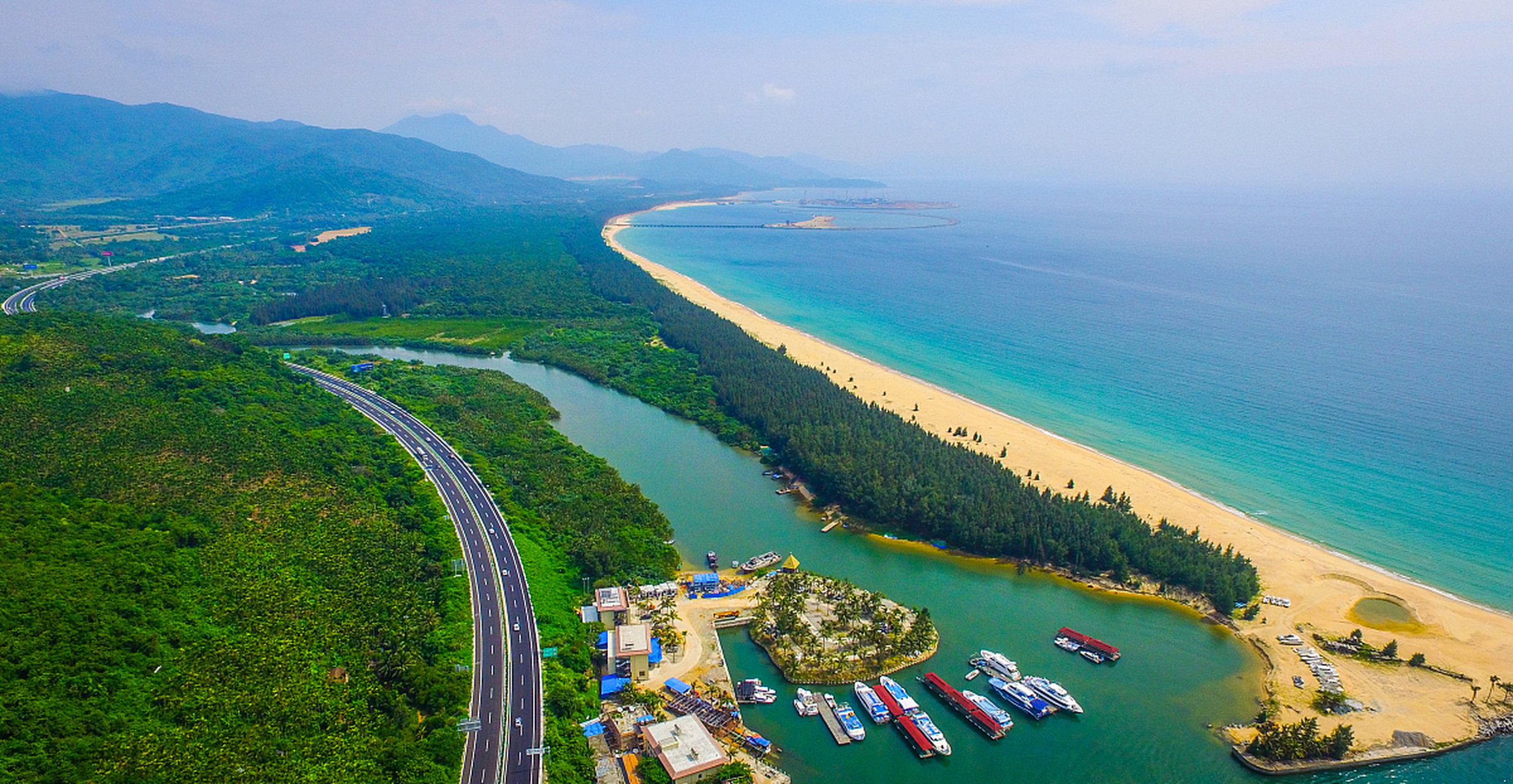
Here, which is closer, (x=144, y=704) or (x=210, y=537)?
(x=144, y=704)

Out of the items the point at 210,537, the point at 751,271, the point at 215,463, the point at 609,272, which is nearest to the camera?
the point at 210,537

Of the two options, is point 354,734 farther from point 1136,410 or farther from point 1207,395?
point 1207,395

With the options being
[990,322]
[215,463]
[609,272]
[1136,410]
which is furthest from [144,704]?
[609,272]

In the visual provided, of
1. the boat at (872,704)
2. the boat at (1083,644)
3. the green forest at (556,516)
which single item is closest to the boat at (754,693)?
the boat at (872,704)

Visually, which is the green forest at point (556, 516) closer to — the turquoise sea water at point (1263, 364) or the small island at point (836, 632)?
the small island at point (836, 632)

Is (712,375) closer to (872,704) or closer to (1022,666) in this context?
(1022,666)

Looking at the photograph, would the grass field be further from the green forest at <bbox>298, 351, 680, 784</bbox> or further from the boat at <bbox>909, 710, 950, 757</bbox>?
the boat at <bbox>909, 710, 950, 757</bbox>
